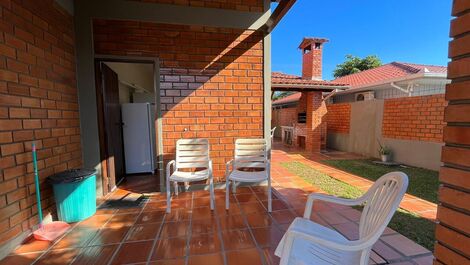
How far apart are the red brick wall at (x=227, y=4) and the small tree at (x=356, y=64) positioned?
22615 mm

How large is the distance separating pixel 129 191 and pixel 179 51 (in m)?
2.45

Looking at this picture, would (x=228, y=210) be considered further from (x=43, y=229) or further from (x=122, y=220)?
(x=43, y=229)

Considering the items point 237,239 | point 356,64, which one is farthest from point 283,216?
point 356,64

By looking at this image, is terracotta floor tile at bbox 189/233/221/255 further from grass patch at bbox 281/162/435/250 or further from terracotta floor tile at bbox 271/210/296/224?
grass patch at bbox 281/162/435/250

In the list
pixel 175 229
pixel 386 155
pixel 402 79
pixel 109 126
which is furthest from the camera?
pixel 402 79

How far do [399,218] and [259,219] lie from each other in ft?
5.61

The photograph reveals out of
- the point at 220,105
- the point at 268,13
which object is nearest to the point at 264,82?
the point at 220,105

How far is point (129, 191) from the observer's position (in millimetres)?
3549

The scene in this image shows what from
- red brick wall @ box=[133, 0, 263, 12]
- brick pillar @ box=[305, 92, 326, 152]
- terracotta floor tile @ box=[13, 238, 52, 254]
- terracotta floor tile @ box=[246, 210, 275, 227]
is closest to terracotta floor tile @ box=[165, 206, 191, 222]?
terracotta floor tile @ box=[246, 210, 275, 227]

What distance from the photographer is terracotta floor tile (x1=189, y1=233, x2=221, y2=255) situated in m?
1.95

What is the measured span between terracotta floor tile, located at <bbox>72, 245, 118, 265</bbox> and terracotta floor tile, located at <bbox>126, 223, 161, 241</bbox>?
0.20 metres

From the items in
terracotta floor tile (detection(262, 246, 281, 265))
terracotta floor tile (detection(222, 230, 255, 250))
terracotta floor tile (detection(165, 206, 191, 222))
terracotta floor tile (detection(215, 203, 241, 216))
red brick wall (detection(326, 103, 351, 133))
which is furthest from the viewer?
red brick wall (detection(326, 103, 351, 133))

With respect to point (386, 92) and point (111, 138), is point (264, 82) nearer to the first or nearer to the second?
point (111, 138)

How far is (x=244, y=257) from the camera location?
1.87 metres
